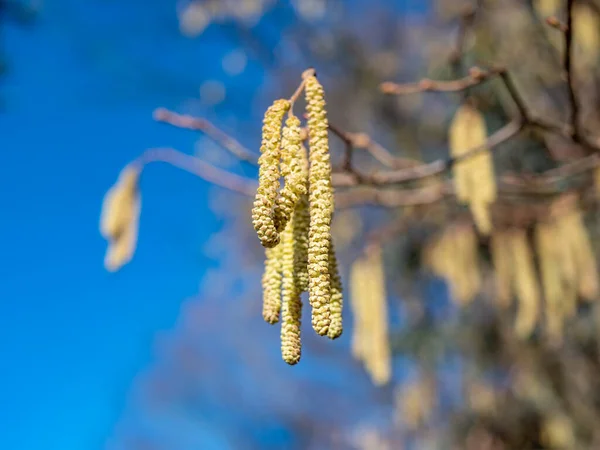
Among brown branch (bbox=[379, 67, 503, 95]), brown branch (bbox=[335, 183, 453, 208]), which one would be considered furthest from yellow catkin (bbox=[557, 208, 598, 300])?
brown branch (bbox=[379, 67, 503, 95])

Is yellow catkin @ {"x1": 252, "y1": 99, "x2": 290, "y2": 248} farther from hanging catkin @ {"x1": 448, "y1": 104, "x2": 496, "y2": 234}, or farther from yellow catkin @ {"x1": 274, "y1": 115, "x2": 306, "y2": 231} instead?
hanging catkin @ {"x1": 448, "y1": 104, "x2": 496, "y2": 234}

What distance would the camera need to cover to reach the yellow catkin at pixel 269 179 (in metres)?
0.63

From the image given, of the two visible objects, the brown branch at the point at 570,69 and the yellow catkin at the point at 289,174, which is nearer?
the yellow catkin at the point at 289,174

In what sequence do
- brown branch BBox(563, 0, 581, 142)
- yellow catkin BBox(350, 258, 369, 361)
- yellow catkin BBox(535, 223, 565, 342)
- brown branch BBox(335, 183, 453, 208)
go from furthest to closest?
yellow catkin BBox(535, 223, 565, 342), brown branch BBox(335, 183, 453, 208), yellow catkin BBox(350, 258, 369, 361), brown branch BBox(563, 0, 581, 142)

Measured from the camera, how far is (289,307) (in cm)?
77

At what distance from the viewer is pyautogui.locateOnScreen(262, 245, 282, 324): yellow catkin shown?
0.82 metres

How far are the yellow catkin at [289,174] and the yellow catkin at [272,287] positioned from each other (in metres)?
0.15

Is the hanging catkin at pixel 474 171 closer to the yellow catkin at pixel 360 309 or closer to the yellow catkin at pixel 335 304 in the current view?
the yellow catkin at pixel 360 309

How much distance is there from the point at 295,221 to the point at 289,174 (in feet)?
0.39

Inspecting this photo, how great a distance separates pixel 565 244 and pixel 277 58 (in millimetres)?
4415

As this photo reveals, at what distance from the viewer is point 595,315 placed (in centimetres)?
336

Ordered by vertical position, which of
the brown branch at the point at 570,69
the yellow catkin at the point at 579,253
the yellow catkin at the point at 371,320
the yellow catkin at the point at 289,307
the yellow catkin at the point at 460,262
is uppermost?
the yellow catkin at the point at 460,262

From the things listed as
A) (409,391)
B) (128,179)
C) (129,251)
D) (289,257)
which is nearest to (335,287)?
(289,257)

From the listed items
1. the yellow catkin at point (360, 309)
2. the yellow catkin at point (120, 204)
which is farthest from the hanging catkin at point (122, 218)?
the yellow catkin at point (360, 309)
